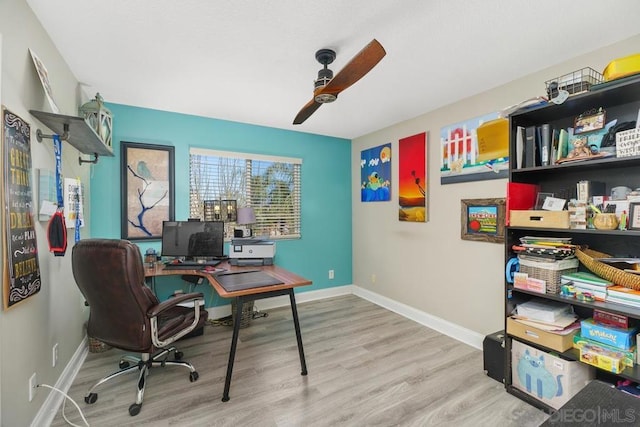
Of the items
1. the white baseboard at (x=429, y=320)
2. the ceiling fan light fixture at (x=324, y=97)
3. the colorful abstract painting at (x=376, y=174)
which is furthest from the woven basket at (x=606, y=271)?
the colorful abstract painting at (x=376, y=174)

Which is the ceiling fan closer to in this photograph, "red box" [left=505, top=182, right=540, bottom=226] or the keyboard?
"red box" [left=505, top=182, right=540, bottom=226]

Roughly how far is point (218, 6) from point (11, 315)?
1910 mm

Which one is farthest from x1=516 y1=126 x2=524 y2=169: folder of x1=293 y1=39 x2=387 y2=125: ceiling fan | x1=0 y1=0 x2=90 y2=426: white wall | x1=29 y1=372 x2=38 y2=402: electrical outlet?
x1=29 y1=372 x2=38 y2=402: electrical outlet

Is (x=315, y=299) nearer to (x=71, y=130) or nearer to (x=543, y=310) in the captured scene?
(x=543, y=310)

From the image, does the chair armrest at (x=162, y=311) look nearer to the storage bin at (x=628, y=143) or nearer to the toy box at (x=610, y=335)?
the toy box at (x=610, y=335)

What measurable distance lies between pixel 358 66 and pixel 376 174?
251 cm

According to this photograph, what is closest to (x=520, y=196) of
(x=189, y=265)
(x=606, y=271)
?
(x=606, y=271)

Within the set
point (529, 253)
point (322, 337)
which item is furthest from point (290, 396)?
point (529, 253)

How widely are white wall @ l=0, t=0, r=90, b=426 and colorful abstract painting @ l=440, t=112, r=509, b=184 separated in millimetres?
3296

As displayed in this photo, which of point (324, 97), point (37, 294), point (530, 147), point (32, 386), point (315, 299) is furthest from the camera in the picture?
point (315, 299)

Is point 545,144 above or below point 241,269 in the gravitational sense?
above

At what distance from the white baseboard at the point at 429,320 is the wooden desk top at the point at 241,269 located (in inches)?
67.9

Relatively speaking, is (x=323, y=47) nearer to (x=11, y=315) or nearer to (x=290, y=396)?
(x=11, y=315)

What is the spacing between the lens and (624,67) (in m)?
1.58
